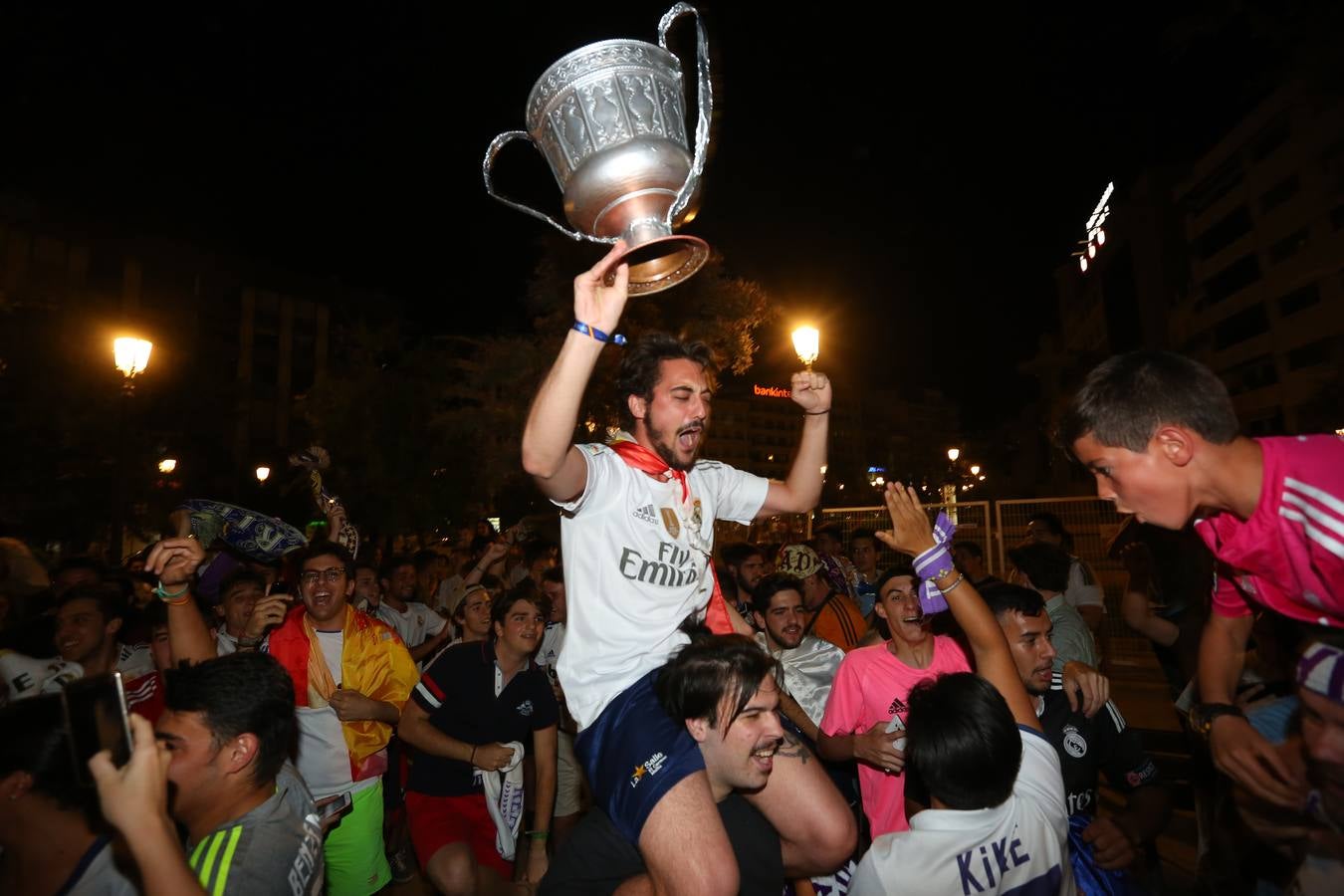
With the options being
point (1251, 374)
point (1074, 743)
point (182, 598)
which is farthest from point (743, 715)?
point (1251, 374)

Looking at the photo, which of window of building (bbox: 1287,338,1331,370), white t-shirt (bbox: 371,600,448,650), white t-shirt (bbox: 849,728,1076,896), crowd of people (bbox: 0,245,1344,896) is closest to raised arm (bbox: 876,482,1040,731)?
crowd of people (bbox: 0,245,1344,896)

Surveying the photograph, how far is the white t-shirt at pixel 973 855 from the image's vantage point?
2641 mm

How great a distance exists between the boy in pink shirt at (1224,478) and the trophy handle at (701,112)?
1.72 metres

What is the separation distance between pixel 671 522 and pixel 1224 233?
61.1 m

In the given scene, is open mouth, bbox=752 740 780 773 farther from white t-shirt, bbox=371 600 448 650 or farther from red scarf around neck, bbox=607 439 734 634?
white t-shirt, bbox=371 600 448 650

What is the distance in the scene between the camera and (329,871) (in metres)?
4.97

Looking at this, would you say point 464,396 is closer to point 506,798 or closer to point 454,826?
point 506,798

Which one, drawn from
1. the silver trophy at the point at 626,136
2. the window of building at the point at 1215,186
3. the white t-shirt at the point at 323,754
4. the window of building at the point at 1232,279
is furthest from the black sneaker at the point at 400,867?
the window of building at the point at 1215,186

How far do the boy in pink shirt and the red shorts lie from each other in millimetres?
4481

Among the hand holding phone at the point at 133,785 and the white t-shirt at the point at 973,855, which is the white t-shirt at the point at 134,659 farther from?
the white t-shirt at the point at 973,855

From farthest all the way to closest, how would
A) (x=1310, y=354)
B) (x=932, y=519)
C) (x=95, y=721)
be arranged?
(x=1310, y=354) < (x=932, y=519) < (x=95, y=721)

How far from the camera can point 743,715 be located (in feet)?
10.2

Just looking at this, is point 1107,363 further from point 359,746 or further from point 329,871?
point 329,871

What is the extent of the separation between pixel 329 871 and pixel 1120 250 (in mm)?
66052
